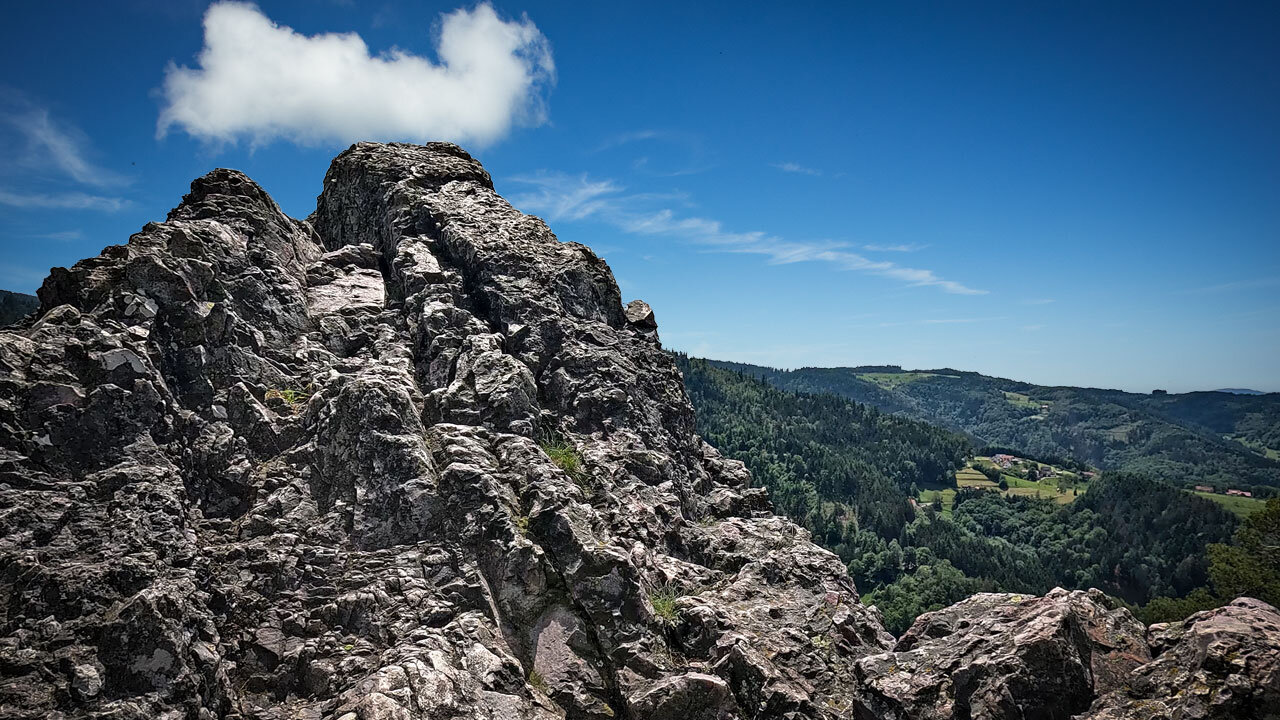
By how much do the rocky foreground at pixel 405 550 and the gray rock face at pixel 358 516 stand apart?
7 cm

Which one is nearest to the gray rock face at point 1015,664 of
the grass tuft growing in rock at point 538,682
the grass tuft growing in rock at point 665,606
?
the grass tuft growing in rock at point 665,606

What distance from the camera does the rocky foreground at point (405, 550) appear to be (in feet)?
38.3

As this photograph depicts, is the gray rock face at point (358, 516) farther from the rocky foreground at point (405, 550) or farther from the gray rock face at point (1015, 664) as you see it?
the gray rock face at point (1015, 664)

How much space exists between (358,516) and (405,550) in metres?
1.56

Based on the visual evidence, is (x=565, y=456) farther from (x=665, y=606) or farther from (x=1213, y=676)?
(x=1213, y=676)

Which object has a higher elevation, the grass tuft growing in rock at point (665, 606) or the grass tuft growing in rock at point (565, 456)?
the grass tuft growing in rock at point (565, 456)

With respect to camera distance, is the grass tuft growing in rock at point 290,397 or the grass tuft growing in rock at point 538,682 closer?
the grass tuft growing in rock at point 538,682

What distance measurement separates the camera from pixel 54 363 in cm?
1391

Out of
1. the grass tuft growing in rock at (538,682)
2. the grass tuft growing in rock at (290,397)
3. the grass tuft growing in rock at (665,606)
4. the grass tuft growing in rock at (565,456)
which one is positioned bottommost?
the grass tuft growing in rock at (538,682)

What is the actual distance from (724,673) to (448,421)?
34.0 ft

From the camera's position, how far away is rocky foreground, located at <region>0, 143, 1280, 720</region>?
11664 millimetres

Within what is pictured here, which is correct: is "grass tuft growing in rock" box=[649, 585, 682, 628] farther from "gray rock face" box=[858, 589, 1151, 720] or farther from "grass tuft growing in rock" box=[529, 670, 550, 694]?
"gray rock face" box=[858, 589, 1151, 720]

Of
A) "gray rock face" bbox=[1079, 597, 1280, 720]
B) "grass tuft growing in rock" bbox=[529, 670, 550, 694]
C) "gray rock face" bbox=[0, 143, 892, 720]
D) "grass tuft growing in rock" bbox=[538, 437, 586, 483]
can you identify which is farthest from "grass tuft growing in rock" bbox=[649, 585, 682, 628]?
"gray rock face" bbox=[1079, 597, 1280, 720]

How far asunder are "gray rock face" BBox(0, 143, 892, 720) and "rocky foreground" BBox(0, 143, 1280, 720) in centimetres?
7
